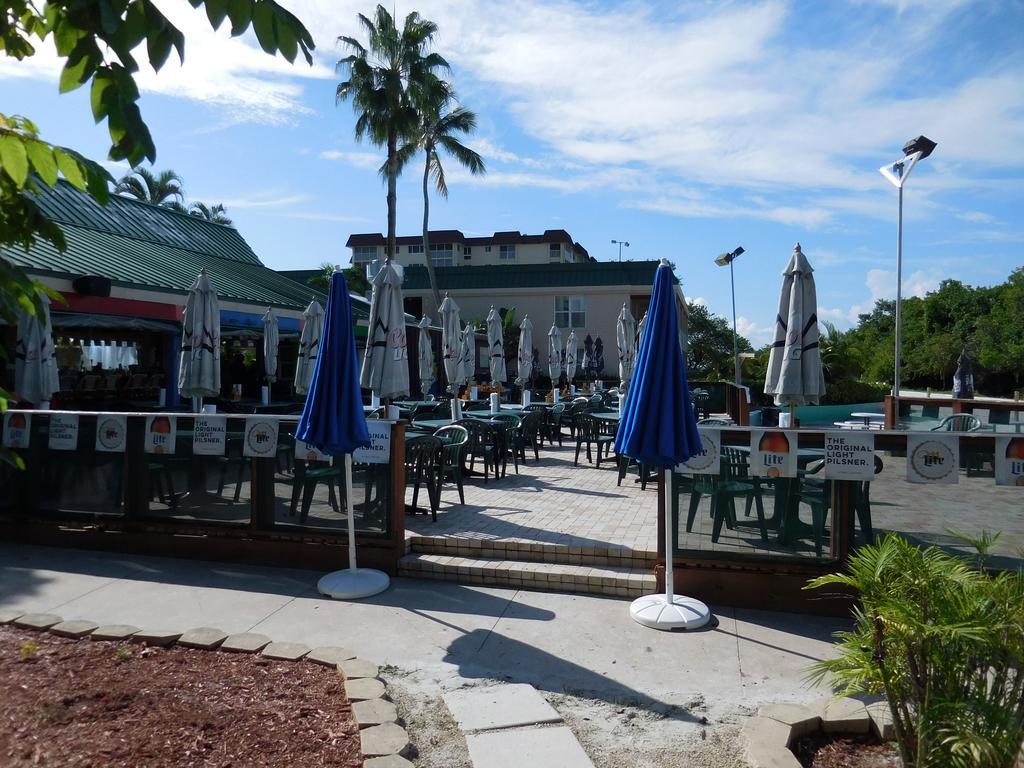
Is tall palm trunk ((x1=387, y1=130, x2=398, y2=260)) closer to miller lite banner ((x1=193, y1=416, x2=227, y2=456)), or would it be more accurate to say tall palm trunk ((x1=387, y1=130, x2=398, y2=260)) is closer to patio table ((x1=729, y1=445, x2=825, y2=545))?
miller lite banner ((x1=193, y1=416, x2=227, y2=456))

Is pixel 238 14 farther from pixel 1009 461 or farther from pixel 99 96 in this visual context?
pixel 1009 461

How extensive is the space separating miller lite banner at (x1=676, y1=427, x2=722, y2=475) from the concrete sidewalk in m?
1.05

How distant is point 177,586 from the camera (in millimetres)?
6008

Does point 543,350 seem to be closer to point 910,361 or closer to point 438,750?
point 910,361

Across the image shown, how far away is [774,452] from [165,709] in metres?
4.14

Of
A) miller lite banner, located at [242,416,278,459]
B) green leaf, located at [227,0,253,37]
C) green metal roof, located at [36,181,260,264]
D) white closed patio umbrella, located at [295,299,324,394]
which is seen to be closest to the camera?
green leaf, located at [227,0,253,37]

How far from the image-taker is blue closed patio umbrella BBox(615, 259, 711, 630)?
5184 mm

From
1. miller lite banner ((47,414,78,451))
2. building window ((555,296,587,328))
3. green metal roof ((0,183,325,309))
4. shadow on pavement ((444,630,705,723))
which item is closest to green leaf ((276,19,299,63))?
shadow on pavement ((444,630,705,723))

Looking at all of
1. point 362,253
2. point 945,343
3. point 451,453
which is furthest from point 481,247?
point 451,453

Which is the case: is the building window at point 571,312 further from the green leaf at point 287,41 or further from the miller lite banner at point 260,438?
the green leaf at point 287,41

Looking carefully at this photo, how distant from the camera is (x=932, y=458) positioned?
5125 millimetres

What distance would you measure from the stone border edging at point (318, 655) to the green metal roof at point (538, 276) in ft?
103

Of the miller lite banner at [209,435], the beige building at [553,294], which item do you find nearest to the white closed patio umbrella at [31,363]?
→ the miller lite banner at [209,435]

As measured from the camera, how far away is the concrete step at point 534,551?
6.20 metres
